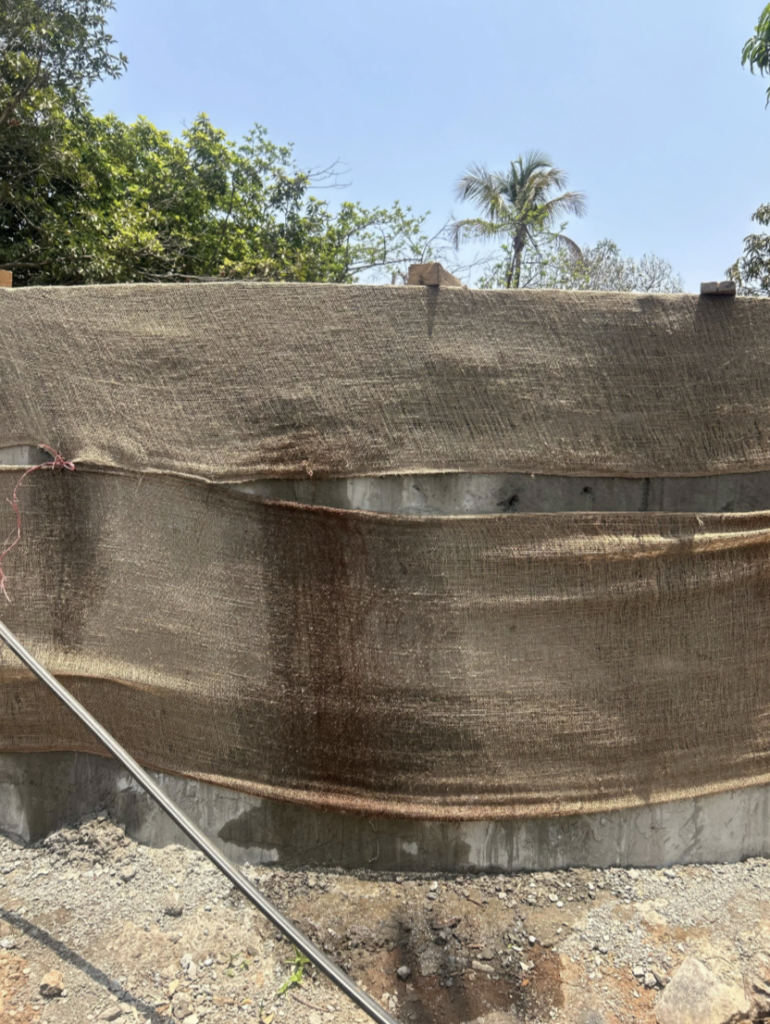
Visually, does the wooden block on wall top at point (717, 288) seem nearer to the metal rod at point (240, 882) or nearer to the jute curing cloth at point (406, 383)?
the jute curing cloth at point (406, 383)

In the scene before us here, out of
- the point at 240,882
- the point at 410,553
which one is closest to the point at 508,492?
the point at 410,553

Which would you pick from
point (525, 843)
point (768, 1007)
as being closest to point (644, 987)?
point (768, 1007)

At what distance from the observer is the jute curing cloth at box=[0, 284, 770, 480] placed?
2.05 meters

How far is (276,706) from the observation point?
206 cm

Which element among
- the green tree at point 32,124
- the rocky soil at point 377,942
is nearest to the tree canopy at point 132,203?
the green tree at point 32,124

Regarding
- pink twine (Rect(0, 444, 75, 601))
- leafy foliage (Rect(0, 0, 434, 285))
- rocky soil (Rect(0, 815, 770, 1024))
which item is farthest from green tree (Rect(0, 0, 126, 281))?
rocky soil (Rect(0, 815, 770, 1024))

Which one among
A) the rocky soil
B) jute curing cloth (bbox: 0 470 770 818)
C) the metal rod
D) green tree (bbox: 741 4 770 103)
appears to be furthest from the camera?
green tree (bbox: 741 4 770 103)

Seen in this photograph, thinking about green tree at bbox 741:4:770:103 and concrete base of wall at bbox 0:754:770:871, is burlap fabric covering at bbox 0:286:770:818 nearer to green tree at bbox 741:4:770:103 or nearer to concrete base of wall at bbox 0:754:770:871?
concrete base of wall at bbox 0:754:770:871

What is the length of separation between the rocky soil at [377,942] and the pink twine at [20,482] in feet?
3.17

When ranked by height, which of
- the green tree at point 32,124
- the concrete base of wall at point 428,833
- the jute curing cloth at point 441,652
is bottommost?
the concrete base of wall at point 428,833

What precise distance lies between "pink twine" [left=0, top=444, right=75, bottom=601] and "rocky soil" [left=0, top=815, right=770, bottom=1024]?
3.17ft

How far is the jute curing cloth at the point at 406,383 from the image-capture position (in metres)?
2.05

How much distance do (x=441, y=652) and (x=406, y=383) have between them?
3.02 feet

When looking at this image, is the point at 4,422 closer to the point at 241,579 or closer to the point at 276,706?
the point at 241,579
